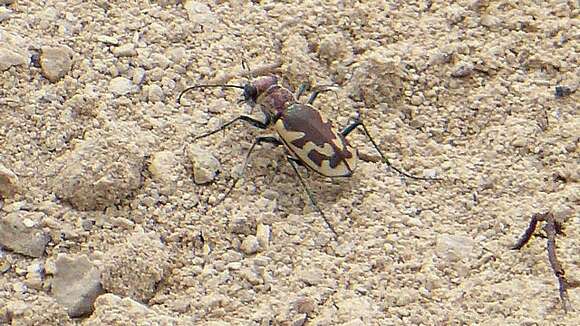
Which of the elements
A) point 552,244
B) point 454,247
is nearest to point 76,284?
point 454,247

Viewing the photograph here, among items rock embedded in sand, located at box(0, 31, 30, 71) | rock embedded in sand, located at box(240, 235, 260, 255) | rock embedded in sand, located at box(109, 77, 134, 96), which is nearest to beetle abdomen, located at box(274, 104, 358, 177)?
rock embedded in sand, located at box(240, 235, 260, 255)

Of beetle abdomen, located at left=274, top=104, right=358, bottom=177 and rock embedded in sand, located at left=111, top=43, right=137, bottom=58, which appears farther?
rock embedded in sand, located at left=111, top=43, right=137, bottom=58

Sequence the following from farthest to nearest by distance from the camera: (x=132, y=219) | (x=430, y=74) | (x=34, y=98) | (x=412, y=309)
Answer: (x=430, y=74)
(x=34, y=98)
(x=132, y=219)
(x=412, y=309)

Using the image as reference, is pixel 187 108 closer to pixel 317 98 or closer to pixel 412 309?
pixel 317 98

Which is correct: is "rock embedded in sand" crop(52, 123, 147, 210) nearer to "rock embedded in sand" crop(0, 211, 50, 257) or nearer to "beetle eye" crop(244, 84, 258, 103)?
"rock embedded in sand" crop(0, 211, 50, 257)

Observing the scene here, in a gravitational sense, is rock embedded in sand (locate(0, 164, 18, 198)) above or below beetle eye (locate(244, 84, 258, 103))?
below

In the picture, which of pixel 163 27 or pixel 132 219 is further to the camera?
pixel 163 27

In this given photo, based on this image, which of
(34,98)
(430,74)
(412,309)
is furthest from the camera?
(430,74)

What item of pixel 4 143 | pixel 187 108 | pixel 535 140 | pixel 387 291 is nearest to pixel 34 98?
pixel 4 143
